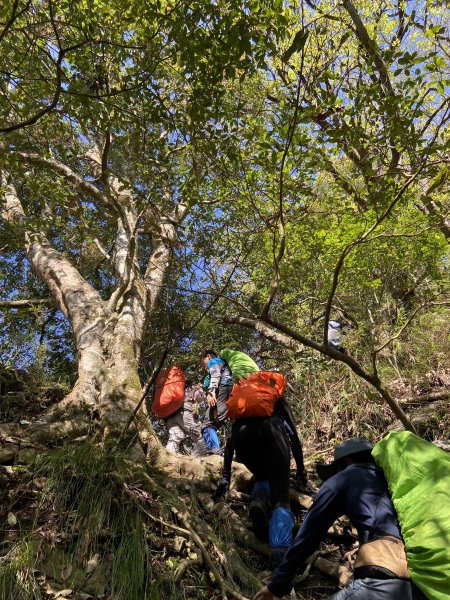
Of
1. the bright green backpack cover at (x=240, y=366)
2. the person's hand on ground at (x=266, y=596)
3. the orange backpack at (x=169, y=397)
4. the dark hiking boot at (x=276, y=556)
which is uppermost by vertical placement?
the bright green backpack cover at (x=240, y=366)

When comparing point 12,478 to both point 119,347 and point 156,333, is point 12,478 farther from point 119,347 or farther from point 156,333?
point 156,333

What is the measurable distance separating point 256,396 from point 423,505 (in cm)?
209

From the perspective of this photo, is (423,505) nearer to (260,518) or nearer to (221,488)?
(260,518)

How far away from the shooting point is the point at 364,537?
2.41 m

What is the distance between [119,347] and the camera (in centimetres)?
604

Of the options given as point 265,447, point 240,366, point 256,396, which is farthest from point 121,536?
point 240,366

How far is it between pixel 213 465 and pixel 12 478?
1.96 metres

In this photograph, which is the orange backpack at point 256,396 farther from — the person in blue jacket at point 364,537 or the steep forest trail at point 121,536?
the person in blue jacket at point 364,537

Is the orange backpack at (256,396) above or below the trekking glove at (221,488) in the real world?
above

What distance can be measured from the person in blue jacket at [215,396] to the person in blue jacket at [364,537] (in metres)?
3.60

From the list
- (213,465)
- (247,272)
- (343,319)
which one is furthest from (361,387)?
(247,272)

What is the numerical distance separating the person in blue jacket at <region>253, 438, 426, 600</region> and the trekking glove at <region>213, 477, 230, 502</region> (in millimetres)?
1609

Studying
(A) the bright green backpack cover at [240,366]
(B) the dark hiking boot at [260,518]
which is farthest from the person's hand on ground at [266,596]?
(A) the bright green backpack cover at [240,366]

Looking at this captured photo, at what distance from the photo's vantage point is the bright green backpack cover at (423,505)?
198 cm
